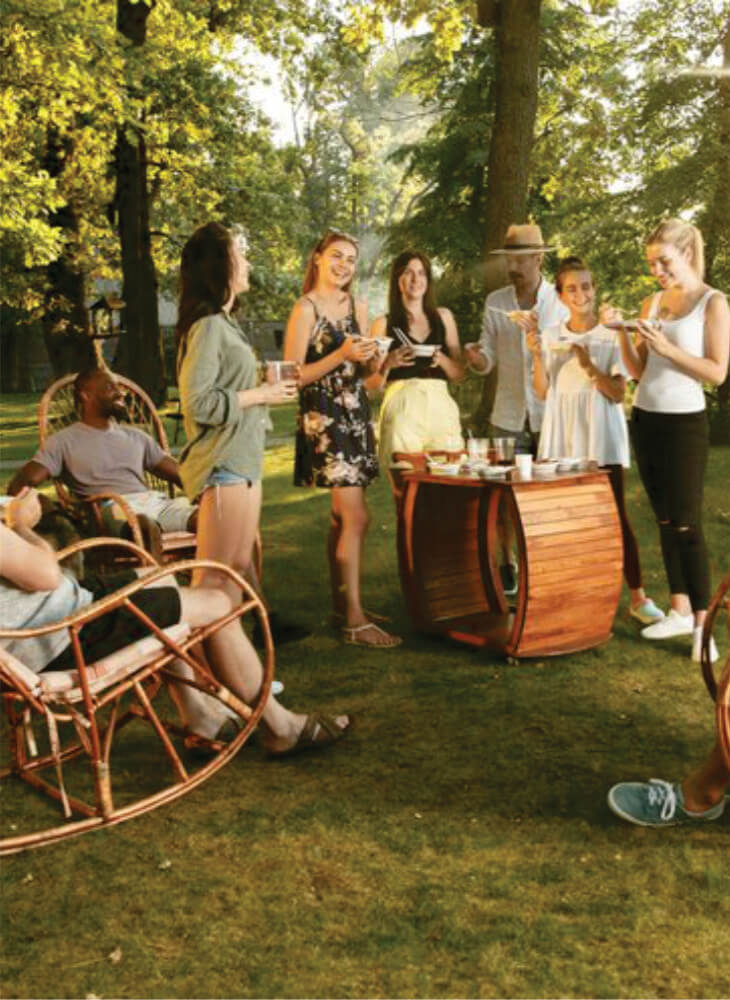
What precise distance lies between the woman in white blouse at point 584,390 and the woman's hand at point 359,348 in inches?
36.9

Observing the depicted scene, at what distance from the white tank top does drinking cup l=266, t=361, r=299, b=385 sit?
5.51 feet

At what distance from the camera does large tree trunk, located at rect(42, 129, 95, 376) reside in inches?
778

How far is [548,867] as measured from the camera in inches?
112

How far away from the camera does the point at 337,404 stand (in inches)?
188

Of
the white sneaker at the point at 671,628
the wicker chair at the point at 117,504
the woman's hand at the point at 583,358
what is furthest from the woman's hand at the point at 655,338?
the wicker chair at the point at 117,504

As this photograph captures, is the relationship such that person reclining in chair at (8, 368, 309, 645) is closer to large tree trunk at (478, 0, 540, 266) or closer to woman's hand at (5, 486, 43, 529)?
woman's hand at (5, 486, 43, 529)

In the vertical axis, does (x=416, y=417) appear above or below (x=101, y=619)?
above

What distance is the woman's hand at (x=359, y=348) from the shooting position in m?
4.48

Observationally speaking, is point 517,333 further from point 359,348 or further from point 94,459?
point 94,459

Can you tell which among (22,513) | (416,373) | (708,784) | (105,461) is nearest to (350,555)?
(416,373)

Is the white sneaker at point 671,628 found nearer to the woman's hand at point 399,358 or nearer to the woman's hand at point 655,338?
the woman's hand at point 655,338

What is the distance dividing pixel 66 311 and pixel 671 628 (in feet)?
57.2

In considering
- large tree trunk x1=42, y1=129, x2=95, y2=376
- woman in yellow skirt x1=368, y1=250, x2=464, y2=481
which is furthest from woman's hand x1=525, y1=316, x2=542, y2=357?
large tree trunk x1=42, y1=129, x2=95, y2=376

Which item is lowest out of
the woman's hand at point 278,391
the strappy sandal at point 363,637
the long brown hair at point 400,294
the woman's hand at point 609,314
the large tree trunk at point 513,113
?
the strappy sandal at point 363,637
